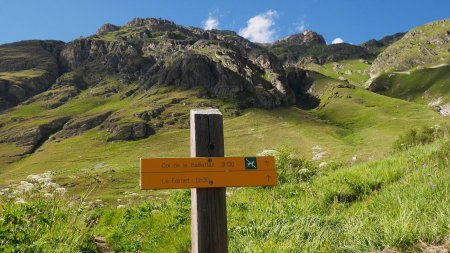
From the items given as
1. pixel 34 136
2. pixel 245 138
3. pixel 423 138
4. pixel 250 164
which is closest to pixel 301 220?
pixel 250 164

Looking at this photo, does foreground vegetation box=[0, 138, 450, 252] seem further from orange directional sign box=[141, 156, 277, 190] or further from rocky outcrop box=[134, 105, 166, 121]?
rocky outcrop box=[134, 105, 166, 121]

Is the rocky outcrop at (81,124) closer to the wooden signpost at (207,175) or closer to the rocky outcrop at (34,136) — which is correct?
the rocky outcrop at (34,136)

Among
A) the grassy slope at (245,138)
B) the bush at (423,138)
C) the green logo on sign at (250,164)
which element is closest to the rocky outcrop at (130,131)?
the grassy slope at (245,138)

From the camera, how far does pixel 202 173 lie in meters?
4.55

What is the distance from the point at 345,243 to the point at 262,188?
21.9 feet

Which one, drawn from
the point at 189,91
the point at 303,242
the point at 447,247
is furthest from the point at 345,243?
the point at 189,91

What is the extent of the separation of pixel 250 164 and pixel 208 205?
71cm

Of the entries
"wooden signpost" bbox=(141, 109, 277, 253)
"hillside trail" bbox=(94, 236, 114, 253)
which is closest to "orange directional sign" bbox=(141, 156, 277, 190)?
"wooden signpost" bbox=(141, 109, 277, 253)

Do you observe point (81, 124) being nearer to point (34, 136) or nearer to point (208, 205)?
point (34, 136)

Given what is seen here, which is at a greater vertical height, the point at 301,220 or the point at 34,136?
the point at 301,220

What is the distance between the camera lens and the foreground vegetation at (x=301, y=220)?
16.8 feet

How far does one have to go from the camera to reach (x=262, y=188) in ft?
39.3

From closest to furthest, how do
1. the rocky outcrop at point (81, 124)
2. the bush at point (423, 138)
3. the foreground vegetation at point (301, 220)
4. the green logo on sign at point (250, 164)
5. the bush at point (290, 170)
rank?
1. the green logo on sign at point (250, 164)
2. the foreground vegetation at point (301, 220)
3. the bush at point (290, 170)
4. the bush at point (423, 138)
5. the rocky outcrop at point (81, 124)

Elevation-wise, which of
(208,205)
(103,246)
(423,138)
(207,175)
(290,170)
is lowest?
(103,246)
